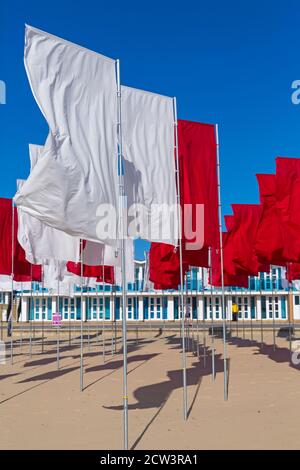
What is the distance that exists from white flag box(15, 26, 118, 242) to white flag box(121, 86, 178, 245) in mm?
694

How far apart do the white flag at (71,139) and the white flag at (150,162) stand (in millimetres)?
694

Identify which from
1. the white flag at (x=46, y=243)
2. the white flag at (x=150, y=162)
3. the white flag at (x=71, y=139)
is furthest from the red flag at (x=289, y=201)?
the white flag at (x=71, y=139)

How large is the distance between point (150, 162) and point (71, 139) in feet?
6.60

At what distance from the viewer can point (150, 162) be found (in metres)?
9.37

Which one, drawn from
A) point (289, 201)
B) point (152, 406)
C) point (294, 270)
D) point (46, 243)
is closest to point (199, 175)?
point (289, 201)

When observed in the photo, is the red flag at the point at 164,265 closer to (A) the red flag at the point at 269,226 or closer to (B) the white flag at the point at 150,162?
(A) the red flag at the point at 269,226

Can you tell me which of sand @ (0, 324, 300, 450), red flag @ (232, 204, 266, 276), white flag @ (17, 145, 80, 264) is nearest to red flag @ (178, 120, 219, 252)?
sand @ (0, 324, 300, 450)

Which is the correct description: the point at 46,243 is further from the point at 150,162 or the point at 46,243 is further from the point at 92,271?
the point at 150,162

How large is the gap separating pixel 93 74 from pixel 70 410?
6.88 metres

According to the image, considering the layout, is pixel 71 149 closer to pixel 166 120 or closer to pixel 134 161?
pixel 134 161

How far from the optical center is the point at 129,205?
881 cm

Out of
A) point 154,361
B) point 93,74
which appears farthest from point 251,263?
point 93,74

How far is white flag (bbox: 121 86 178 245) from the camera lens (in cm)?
899

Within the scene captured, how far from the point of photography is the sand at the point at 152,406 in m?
8.65
